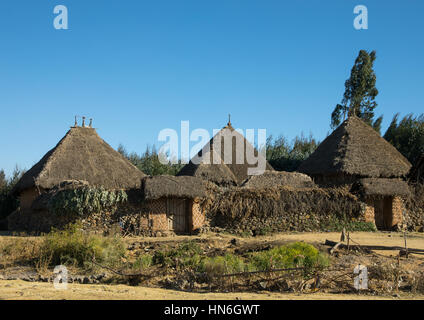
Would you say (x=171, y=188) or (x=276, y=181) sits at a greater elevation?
(x=276, y=181)

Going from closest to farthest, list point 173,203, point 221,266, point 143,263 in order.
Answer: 1. point 221,266
2. point 143,263
3. point 173,203

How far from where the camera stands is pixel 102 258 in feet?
36.6

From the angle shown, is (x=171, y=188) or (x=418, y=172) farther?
(x=418, y=172)

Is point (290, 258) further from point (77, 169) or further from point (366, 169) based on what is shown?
point (366, 169)

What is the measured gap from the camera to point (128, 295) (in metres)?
7.89

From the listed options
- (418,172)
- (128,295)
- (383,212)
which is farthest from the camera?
(418,172)

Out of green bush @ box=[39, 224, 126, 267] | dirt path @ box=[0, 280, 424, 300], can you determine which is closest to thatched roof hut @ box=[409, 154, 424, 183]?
dirt path @ box=[0, 280, 424, 300]

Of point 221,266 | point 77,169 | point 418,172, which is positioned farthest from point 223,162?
point 221,266

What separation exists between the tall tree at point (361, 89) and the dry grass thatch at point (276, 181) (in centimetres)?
1541

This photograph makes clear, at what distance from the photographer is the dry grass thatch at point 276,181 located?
18938mm

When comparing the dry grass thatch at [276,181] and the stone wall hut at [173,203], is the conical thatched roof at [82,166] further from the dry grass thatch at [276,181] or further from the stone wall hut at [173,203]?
the dry grass thatch at [276,181]

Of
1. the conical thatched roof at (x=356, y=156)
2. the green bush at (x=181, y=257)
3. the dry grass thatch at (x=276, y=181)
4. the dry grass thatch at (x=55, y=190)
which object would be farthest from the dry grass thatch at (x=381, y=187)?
the dry grass thatch at (x=55, y=190)

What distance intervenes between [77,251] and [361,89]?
26745mm
